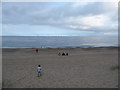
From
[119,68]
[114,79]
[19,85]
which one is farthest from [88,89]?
[119,68]

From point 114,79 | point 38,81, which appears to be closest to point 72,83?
point 38,81

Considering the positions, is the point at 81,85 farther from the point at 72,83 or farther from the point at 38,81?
the point at 38,81

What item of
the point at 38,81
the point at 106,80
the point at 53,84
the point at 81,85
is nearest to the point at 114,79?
the point at 106,80

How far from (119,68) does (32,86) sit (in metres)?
9.72

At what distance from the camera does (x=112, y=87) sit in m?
9.16

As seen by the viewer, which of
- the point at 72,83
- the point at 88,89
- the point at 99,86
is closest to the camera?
the point at 88,89

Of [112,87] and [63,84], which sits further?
[63,84]

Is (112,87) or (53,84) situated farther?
(53,84)

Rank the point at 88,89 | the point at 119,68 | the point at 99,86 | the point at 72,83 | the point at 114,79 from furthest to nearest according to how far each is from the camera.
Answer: the point at 119,68
the point at 114,79
the point at 72,83
the point at 99,86
the point at 88,89

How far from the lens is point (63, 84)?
32.5 ft

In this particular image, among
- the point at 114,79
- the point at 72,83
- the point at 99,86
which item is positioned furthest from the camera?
the point at 114,79

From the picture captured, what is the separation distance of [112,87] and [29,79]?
705 centimetres

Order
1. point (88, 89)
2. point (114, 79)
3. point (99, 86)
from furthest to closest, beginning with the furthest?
point (114, 79), point (99, 86), point (88, 89)

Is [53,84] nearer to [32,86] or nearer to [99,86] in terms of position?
[32,86]
